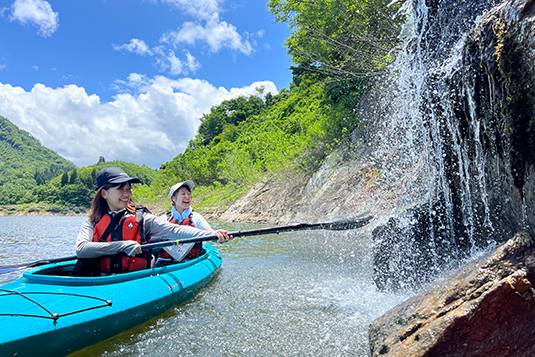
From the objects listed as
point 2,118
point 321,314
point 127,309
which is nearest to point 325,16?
point 321,314

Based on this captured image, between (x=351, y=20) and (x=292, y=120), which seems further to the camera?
(x=292, y=120)

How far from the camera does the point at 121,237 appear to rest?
3.71m

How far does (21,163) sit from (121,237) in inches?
6604

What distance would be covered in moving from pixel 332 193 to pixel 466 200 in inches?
378

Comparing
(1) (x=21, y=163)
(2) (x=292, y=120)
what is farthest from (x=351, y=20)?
(1) (x=21, y=163)

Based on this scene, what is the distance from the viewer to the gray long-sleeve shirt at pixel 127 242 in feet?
11.4

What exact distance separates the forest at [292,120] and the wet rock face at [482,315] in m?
3.86

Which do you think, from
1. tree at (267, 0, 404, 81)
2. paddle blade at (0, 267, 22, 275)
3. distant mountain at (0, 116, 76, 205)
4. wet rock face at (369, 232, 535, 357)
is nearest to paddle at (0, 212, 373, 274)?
paddle blade at (0, 267, 22, 275)

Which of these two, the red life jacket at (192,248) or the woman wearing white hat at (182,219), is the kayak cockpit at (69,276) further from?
the red life jacket at (192,248)

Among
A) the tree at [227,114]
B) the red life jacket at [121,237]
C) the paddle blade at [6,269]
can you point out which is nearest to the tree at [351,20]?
the red life jacket at [121,237]

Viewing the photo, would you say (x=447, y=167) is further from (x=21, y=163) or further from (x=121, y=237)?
(x=21, y=163)

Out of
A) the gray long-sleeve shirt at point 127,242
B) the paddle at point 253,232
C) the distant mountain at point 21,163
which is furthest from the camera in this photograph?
the distant mountain at point 21,163

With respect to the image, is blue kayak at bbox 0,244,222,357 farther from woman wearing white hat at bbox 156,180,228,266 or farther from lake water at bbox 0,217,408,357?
woman wearing white hat at bbox 156,180,228,266

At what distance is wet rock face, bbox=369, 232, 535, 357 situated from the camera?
6.54 ft
